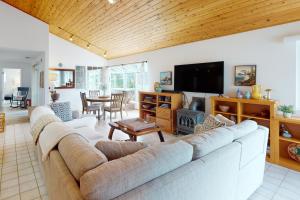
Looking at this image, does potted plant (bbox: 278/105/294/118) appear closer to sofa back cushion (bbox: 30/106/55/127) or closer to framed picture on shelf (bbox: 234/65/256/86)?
framed picture on shelf (bbox: 234/65/256/86)

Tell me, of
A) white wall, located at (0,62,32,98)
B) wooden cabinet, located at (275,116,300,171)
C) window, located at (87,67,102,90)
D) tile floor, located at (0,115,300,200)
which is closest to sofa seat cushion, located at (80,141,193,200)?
tile floor, located at (0,115,300,200)

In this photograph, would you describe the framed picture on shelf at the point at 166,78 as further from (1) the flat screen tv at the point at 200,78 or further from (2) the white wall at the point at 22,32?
(2) the white wall at the point at 22,32

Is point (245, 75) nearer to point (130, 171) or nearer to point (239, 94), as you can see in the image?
point (239, 94)

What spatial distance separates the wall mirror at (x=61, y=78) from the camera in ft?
23.0

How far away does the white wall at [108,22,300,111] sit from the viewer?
9.94 ft

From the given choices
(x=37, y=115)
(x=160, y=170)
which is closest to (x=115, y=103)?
(x=37, y=115)

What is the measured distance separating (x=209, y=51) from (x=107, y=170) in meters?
3.93

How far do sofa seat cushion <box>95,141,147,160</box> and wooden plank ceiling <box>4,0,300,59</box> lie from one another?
8.84 ft

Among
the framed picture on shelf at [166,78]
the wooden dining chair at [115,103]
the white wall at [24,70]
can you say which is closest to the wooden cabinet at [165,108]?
the framed picture on shelf at [166,78]

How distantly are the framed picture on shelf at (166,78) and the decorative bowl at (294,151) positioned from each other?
125 inches

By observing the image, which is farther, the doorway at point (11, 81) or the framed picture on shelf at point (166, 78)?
the doorway at point (11, 81)

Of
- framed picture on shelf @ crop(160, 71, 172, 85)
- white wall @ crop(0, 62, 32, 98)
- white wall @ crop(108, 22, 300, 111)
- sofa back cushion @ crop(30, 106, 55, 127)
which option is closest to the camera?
sofa back cushion @ crop(30, 106, 55, 127)

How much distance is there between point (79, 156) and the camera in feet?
3.68

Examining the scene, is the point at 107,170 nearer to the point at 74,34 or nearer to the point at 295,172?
the point at 295,172
